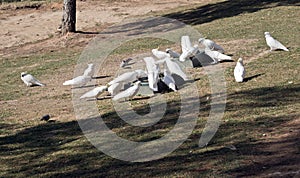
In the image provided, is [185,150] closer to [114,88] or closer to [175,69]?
[114,88]

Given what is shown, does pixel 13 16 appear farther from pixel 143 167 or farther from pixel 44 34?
pixel 143 167

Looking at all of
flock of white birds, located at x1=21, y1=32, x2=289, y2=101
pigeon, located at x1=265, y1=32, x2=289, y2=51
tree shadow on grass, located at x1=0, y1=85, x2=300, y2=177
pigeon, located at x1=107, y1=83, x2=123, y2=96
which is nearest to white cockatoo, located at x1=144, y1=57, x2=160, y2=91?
flock of white birds, located at x1=21, y1=32, x2=289, y2=101

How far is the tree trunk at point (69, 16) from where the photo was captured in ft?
59.1

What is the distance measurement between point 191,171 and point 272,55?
20.3ft

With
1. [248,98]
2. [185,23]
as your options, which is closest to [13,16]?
[185,23]

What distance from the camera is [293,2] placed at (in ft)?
64.8

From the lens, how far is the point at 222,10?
20.5m

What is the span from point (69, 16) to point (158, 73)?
8.03 meters

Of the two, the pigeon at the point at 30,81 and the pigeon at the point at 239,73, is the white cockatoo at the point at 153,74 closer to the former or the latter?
the pigeon at the point at 239,73

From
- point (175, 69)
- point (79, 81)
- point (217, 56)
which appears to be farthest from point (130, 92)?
point (217, 56)

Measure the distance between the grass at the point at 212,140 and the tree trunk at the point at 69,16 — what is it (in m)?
5.31

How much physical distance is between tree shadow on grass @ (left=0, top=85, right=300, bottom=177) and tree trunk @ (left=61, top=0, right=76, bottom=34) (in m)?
8.71

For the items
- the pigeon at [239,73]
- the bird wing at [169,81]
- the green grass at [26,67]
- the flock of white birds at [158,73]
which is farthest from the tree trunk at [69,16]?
the pigeon at [239,73]

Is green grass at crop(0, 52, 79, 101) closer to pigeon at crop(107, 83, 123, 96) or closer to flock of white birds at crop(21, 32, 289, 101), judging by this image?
flock of white birds at crop(21, 32, 289, 101)
